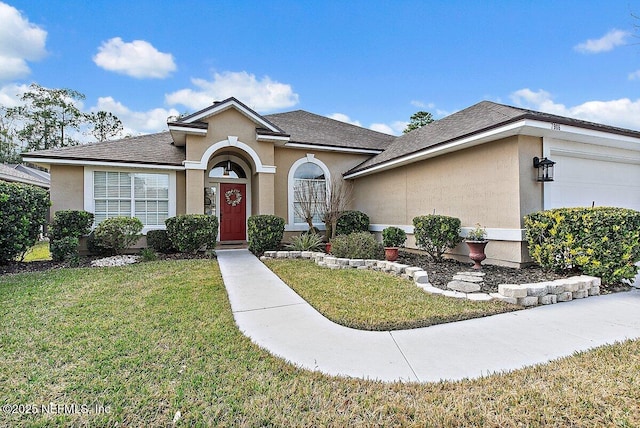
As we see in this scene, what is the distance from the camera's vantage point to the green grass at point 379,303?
4.49m

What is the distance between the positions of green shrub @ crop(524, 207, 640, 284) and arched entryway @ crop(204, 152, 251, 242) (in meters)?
11.2

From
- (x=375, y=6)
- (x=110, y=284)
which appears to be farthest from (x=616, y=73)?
(x=110, y=284)

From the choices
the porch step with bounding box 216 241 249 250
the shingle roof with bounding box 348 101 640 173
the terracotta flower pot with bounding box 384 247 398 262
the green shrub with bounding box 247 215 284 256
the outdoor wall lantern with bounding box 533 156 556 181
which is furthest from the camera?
the porch step with bounding box 216 241 249 250

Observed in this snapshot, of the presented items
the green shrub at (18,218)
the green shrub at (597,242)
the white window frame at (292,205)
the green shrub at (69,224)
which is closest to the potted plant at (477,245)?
the green shrub at (597,242)

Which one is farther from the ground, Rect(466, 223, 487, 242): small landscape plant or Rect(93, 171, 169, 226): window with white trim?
Rect(93, 171, 169, 226): window with white trim

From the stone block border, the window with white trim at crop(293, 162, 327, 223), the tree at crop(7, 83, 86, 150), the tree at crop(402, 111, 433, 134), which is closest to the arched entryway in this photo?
the window with white trim at crop(293, 162, 327, 223)

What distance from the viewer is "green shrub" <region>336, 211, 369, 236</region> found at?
12.4 meters

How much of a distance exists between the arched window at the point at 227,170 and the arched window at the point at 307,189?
2.46 m

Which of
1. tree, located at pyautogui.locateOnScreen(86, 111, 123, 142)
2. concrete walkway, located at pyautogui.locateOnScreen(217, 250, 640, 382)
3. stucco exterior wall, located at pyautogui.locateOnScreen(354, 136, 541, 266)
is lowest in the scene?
concrete walkway, located at pyautogui.locateOnScreen(217, 250, 640, 382)

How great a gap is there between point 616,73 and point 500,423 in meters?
14.8

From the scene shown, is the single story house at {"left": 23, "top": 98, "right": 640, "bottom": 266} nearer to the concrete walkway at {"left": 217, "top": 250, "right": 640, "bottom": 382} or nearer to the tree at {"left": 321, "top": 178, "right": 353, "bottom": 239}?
the tree at {"left": 321, "top": 178, "right": 353, "bottom": 239}

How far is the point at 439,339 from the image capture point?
393 centimetres

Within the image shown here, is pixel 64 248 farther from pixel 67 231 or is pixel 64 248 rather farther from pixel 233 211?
pixel 233 211

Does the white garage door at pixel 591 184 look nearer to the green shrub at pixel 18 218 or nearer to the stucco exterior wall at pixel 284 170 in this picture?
the stucco exterior wall at pixel 284 170
